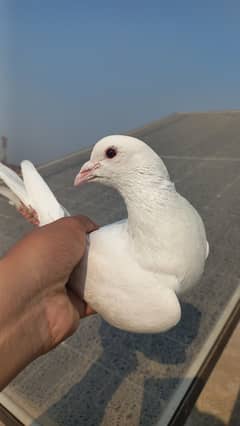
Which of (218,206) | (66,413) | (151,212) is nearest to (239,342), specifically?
(66,413)

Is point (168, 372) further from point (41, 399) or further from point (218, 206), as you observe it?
point (218, 206)

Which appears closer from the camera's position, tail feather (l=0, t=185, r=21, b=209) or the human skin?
the human skin

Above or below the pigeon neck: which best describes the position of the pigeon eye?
above

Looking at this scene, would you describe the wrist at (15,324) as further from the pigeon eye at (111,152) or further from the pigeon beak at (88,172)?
the pigeon eye at (111,152)

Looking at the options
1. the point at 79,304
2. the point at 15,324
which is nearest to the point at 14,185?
the point at 79,304

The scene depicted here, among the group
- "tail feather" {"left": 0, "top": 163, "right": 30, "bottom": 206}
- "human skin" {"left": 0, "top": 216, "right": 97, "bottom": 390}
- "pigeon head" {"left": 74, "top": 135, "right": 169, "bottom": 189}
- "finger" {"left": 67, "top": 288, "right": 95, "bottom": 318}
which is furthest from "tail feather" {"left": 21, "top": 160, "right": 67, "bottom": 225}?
"pigeon head" {"left": 74, "top": 135, "right": 169, "bottom": 189}

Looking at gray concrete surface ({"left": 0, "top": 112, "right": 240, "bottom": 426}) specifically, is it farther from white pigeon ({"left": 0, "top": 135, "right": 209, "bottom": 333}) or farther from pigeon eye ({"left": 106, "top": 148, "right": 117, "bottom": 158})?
pigeon eye ({"left": 106, "top": 148, "right": 117, "bottom": 158})

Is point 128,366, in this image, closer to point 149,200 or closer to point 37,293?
point 37,293

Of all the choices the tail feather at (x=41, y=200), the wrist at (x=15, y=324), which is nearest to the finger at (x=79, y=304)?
the wrist at (x=15, y=324)
